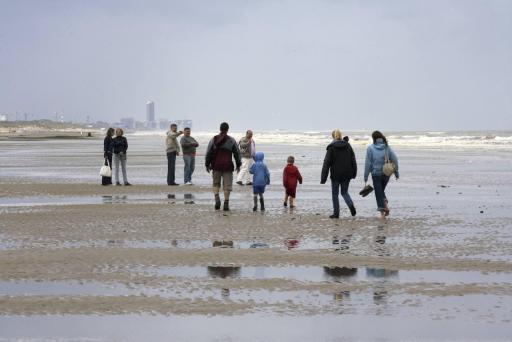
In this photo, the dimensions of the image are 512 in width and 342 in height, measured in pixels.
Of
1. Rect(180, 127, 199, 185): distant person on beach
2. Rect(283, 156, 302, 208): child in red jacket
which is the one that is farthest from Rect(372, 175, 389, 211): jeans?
Rect(180, 127, 199, 185): distant person on beach

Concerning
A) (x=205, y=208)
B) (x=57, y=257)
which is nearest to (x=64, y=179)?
(x=205, y=208)

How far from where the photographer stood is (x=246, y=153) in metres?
25.2

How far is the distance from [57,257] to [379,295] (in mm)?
4806

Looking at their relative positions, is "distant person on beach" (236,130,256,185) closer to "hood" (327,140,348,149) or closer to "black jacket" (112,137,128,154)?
"black jacket" (112,137,128,154)

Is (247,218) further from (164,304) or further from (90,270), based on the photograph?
(164,304)

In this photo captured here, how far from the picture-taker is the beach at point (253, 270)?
7.28 metres

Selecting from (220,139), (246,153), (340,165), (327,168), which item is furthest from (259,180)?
(246,153)

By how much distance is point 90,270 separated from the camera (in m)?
10.1

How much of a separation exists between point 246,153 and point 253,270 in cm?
1526

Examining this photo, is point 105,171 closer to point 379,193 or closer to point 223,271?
point 379,193

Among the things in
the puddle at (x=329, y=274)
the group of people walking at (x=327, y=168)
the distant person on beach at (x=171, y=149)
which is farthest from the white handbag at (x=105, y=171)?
the puddle at (x=329, y=274)

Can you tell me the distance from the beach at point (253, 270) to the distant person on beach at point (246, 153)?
A: 5.01 meters

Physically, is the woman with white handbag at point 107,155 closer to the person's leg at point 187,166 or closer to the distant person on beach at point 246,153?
the person's leg at point 187,166

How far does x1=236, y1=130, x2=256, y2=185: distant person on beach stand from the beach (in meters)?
5.01
